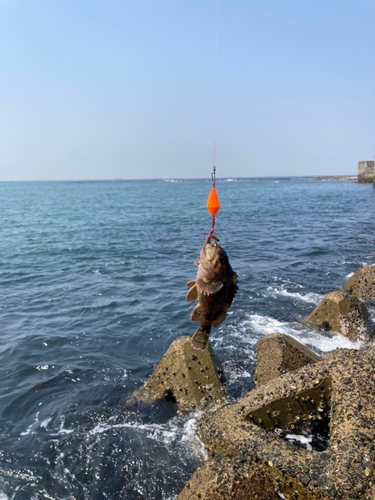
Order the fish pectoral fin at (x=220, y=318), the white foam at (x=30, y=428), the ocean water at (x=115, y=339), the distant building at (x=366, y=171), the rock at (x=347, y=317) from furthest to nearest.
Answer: the distant building at (x=366, y=171)
the rock at (x=347, y=317)
the white foam at (x=30, y=428)
the ocean water at (x=115, y=339)
the fish pectoral fin at (x=220, y=318)

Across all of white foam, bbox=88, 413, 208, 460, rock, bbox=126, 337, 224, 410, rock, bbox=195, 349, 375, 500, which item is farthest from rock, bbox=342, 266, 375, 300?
white foam, bbox=88, 413, 208, 460

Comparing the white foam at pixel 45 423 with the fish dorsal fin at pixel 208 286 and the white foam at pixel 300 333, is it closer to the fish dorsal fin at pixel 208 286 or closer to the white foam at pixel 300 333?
the fish dorsal fin at pixel 208 286

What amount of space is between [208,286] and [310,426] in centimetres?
259

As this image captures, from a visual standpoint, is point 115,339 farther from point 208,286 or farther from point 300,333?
point 208,286

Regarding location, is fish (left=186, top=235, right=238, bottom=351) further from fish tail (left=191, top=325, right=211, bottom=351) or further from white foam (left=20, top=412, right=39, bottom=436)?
white foam (left=20, top=412, right=39, bottom=436)

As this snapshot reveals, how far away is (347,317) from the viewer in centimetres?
940

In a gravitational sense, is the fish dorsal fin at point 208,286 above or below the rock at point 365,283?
above

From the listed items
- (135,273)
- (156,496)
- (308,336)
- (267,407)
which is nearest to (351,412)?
(267,407)

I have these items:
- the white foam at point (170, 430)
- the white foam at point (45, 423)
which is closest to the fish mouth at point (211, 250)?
the white foam at point (170, 430)

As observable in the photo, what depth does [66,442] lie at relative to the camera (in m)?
6.50

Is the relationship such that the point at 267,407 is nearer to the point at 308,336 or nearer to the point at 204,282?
the point at 204,282

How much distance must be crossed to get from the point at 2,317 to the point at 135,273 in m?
6.26

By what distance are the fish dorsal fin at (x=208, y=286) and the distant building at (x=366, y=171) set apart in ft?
273

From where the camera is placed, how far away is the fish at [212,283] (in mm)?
4348
